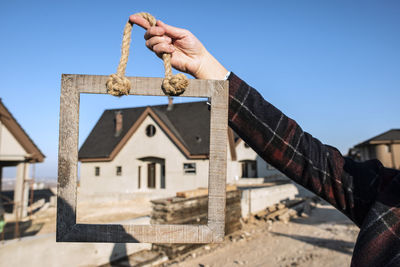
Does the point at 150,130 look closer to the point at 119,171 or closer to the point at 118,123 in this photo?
the point at 119,171

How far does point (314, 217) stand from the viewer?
13578 millimetres

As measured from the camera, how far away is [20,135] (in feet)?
44.6

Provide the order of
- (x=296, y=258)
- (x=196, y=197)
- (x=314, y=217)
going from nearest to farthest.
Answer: (x=296, y=258)
(x=196, y=197)
(x=314, y=217)

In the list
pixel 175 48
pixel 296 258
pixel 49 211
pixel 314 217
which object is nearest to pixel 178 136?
pixel 49 211

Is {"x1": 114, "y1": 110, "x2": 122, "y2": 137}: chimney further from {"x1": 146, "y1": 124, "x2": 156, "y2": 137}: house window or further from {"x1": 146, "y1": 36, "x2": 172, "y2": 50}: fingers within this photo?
{"x1": 146, "y1": 36, "x2": 172, "y2": 50}: fingers

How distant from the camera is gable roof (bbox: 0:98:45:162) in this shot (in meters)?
12.9

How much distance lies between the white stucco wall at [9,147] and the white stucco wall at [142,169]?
899 centimetres

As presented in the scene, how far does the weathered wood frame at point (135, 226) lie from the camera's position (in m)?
1.54

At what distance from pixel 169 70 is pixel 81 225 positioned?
1020 millimetres

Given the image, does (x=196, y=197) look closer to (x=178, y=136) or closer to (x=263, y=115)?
(x=263, y=115)

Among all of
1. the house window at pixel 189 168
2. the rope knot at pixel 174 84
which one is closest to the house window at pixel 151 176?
the house window at pixel 189 168

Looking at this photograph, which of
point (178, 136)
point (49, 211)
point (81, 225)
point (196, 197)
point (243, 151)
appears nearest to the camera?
point (81, 225)

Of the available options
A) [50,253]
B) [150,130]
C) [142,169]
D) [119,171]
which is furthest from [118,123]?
[50,253]

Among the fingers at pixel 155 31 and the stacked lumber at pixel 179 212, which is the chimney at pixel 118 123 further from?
the fingers at pixel 155 31
